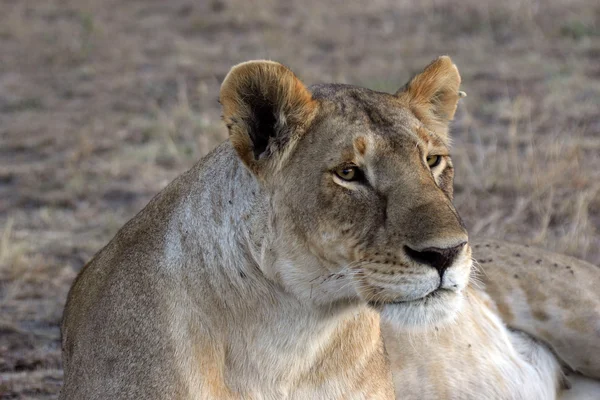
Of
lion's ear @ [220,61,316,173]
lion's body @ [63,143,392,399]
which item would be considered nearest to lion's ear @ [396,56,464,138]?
lion's ear @ [220,61,316,173]

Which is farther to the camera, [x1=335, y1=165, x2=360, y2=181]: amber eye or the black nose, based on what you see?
[x1=335, y1=165, x2=360, y2=181]: amber eye

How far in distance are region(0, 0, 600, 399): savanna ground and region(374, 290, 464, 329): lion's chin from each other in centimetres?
185

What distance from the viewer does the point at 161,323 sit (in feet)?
9.06

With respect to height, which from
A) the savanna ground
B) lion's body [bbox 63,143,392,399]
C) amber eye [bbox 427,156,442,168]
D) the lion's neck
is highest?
amber eye [bbox 427,156,442,168]

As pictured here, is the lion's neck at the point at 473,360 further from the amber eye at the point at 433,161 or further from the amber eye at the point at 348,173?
the amber eye at the point at 348,173

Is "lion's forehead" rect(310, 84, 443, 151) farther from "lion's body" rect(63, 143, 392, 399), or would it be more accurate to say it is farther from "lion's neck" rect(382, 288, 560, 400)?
"lion's neck" rect(382, 288, 560, 400)

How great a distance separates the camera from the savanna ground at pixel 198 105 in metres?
5.34

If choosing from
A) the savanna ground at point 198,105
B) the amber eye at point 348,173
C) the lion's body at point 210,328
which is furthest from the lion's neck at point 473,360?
the savanna ground at point 198,105

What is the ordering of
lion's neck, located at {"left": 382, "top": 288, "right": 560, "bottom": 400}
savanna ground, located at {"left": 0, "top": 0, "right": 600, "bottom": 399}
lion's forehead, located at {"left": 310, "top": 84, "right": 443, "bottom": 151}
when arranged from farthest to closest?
savanna ground, located at {"left": 0, "top": 0, "right": 600, "bottom": 399} < lion's neck, located at {"left": 382, "top": 288, "right": 560, "bottom": 400} < lion's forehead, located at {"left": 310, "top": 84, "right": 443, "bottom": 151}

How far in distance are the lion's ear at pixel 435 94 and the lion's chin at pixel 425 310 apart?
624 mm

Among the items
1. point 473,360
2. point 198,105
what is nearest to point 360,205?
point 473,360

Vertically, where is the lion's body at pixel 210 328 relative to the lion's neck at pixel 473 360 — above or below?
above

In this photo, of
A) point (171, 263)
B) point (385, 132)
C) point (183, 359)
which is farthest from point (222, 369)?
point (385, 132)

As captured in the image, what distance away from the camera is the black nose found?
2.39m
